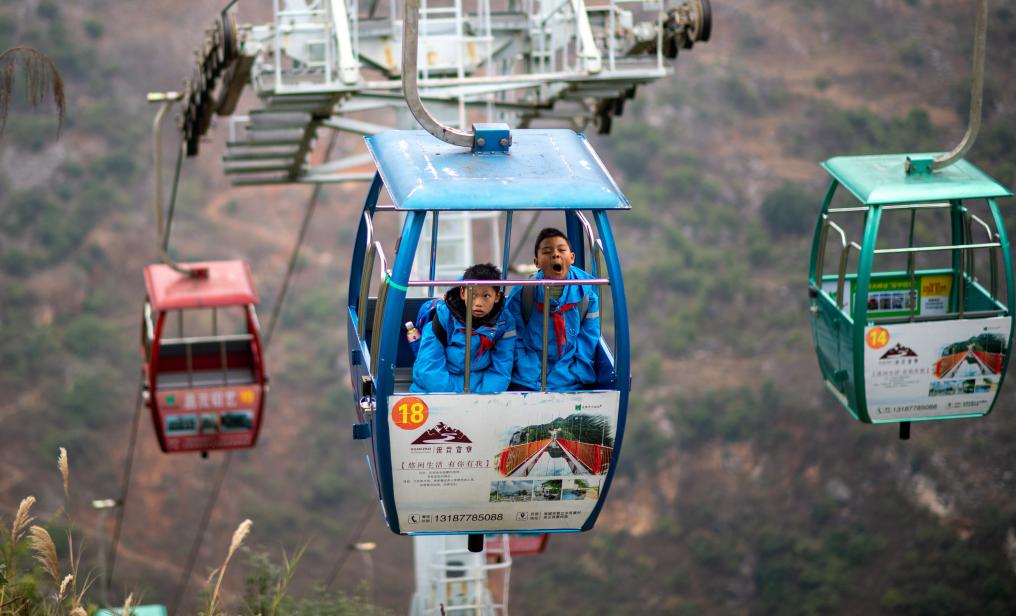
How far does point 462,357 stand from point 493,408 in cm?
28

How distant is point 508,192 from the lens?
6.65m

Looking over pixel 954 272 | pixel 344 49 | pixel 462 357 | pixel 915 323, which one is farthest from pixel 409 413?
pixel 344 49

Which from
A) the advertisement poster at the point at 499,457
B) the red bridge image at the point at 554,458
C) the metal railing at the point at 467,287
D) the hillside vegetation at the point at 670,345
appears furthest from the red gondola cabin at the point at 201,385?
the hillside vegetation at the point at 670,345

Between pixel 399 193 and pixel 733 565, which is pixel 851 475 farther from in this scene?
pixel 399 193

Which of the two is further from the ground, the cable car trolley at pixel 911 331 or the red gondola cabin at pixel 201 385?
the cable car trolley at pixel 911 331

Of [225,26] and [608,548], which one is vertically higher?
[225,26]

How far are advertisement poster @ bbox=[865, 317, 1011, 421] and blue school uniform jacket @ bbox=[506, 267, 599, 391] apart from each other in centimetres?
246

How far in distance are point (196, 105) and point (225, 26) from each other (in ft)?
4.18

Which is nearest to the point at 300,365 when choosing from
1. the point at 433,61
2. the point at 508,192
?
the point at 433,61

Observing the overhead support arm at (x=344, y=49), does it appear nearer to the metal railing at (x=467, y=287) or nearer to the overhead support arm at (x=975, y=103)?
the metal railing at (x=467, y=287)

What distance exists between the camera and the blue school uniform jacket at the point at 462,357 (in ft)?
23.0

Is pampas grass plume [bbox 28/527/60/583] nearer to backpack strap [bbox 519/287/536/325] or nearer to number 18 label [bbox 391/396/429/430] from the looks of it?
number 18 label [bbox 391/396/429/430]

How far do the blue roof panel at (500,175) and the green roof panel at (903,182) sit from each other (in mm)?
2089

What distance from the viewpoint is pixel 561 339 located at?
23.7 ft
